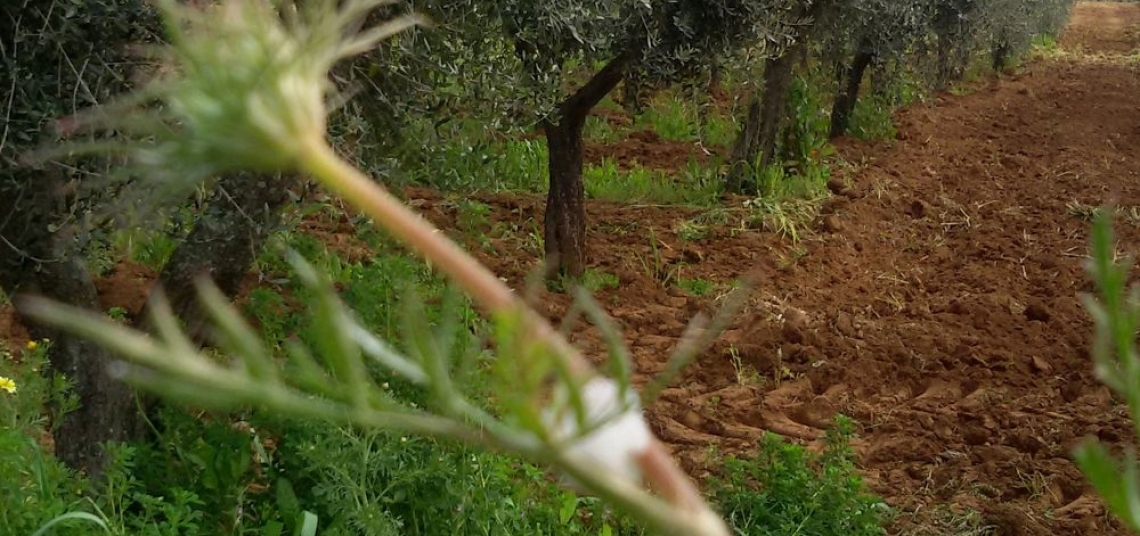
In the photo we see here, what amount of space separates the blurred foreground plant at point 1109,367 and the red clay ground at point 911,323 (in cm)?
150

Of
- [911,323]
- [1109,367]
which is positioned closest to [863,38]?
[911,323]

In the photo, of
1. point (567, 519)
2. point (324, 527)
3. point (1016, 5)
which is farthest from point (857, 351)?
point (1016, 5)

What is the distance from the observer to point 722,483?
11.2 ft

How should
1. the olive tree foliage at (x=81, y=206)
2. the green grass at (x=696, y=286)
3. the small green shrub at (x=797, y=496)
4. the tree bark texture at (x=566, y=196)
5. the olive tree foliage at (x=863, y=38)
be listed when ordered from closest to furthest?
1. the olive tree foliage at (x=81, y=206)
2. the small green shrub at (x=797, y=496)
3. the tree bark texture at (x=566, y=196)
4. the green grass at (x=696, y=286)
5. the olive tree foliage at (x=863, y=38)

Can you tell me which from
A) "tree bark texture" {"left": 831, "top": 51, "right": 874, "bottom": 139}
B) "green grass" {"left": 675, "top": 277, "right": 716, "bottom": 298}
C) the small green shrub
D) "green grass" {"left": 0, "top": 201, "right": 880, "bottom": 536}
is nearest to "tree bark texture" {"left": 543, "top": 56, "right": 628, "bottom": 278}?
"green grass" {"left": 675, "top": 277, "right": 716, "bottom": 298}

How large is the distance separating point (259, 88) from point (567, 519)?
2632 millimetres

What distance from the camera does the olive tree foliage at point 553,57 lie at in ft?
10.4

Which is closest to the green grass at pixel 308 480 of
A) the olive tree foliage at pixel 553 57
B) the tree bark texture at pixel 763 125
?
the olive tree foliage at pixel 553 57

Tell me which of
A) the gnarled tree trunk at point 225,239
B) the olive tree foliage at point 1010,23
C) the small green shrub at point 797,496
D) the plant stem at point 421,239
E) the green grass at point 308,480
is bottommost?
the olive tree foliage at point 1010,23

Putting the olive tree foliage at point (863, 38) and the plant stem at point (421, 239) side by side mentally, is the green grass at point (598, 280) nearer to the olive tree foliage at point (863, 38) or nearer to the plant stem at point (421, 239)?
the olive tree foliage at point (863, 38)

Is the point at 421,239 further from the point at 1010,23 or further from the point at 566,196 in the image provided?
the point at 1010,23

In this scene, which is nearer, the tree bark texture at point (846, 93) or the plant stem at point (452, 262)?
the plant stem at point (452, 262)

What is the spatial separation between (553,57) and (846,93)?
266 inches

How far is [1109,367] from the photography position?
1.04ft
